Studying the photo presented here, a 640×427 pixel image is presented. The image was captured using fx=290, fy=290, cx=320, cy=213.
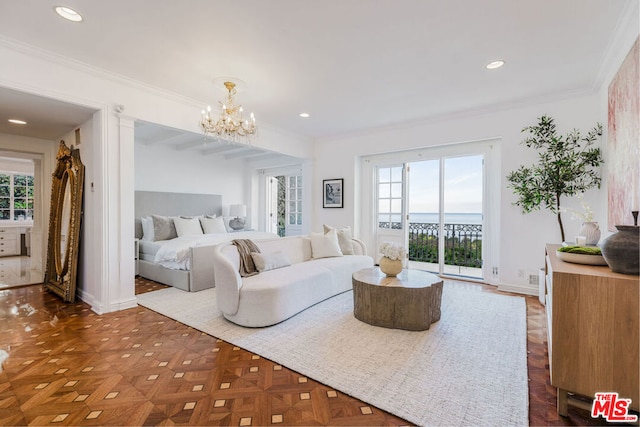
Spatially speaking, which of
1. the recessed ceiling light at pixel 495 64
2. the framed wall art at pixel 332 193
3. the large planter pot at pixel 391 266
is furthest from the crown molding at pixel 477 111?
the large planter pot at pixel 391 266

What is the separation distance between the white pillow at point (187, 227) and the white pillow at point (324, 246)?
2454 millimetres

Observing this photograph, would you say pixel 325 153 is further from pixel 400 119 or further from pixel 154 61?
pixel 154 61

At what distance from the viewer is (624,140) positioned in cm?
234

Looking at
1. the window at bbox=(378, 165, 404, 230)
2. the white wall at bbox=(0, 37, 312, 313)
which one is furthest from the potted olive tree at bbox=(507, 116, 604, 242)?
the white wall at bbox=(0, 37, 312, 313)

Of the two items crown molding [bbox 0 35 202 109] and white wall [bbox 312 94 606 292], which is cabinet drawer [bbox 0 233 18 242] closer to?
crown molding [bbox 0 35 202 109]

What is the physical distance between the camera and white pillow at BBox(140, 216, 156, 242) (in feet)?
16.9

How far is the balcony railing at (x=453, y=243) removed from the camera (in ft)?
18.3

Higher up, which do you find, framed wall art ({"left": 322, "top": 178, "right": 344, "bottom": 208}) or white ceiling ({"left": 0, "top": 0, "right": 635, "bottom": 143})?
white ceiling ({"left": 0, "top": 0, "right": 635, "bottom": 143})

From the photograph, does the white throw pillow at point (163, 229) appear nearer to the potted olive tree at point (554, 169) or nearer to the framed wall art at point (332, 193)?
the framed wall art at point (332, 193)

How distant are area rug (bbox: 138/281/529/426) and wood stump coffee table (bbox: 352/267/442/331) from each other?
0.09 m

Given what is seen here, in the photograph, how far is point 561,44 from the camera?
2.62 meters

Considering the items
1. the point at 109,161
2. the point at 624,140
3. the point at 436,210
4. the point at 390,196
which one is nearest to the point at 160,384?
the point at 109,161

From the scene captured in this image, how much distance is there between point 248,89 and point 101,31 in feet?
4.94

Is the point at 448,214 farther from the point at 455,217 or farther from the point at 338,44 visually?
the point at 338,44
